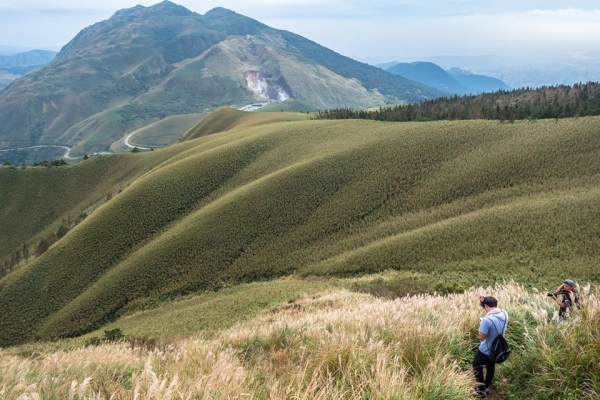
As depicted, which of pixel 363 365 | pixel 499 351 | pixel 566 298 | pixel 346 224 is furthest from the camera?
pixel 346 224

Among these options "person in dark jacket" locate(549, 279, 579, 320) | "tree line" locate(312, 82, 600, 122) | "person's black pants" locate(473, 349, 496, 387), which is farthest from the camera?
"tree line" locate(312, 82, 600, 122)

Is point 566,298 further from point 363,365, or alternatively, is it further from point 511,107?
point 511,107

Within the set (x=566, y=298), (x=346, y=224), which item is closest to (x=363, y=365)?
(x=566, y=298)

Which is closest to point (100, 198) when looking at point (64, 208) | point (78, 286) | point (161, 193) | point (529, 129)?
point (64, 208)

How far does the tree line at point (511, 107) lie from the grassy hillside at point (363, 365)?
92.7 metres

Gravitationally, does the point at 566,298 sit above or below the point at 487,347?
above

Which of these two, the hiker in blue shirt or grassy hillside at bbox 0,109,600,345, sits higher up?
the hiker in blue shirt

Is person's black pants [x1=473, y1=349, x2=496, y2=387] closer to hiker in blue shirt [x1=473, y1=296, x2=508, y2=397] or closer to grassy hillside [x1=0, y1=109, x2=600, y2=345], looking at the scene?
hiker in blue shirt [x1=473, y1=296, x2=508, y2=397]

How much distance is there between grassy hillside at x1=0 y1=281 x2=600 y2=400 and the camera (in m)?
4.81

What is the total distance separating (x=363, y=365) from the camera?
19.0 feet

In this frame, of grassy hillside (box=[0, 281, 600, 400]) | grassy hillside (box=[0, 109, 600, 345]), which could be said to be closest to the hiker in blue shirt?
grassy hillside (box=[0, 281, 600, 400])

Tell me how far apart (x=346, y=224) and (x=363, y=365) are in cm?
5325

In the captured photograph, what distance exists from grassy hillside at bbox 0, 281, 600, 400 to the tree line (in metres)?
92.7

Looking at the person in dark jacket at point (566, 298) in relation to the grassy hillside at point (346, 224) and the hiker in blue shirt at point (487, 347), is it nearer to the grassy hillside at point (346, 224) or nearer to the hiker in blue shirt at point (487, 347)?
the hiker in blue shirt at point (487, 347)
